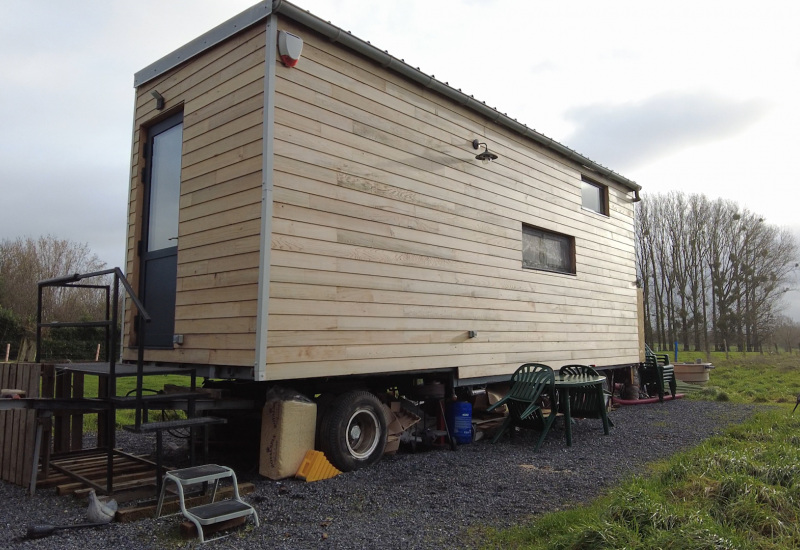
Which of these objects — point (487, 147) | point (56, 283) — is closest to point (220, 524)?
point (56, 283)

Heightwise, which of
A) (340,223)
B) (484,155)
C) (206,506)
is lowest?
(206,506)

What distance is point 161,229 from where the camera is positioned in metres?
5.64

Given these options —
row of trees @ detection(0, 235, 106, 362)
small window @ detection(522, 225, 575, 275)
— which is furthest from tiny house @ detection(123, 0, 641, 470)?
row of trees @ detection(0, 235, 106, 362)

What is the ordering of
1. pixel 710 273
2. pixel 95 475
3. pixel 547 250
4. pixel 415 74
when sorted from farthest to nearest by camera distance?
1. pixel 710 273
2. pixel 547 250
3. pixel 415 74
4. pixel 95 475

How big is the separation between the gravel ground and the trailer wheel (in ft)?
0.57

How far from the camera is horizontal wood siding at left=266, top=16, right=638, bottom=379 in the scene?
461 centimetres

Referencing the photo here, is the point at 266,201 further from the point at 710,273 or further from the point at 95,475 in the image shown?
the point at 710,273

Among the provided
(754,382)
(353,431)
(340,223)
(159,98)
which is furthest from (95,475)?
(754,382)

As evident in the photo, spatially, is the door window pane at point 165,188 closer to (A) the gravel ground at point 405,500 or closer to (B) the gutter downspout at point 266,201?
(B) the gutter downspout at point 266,201

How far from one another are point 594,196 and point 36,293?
23.7 metres

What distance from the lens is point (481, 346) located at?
6.42 m

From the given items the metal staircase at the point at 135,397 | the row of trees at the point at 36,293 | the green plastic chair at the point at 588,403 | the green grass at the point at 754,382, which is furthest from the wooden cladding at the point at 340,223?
the row of trees at the point at 36,293

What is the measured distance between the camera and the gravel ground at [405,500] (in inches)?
123

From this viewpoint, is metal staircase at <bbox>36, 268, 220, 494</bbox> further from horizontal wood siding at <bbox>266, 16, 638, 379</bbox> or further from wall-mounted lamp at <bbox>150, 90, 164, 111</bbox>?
wall-mounted lamp at <bbox>150, 90, 164, 111</bbox>
